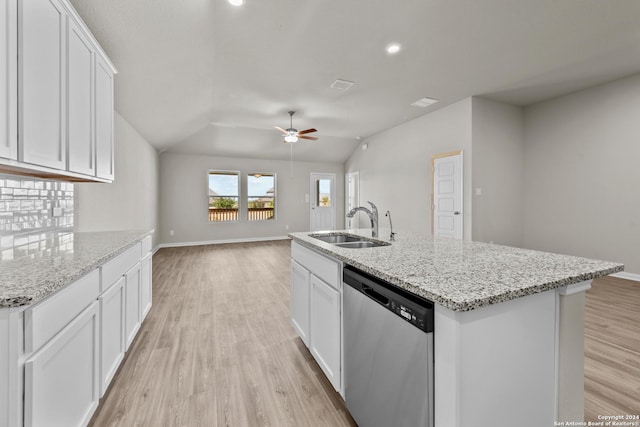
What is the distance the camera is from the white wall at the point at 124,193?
2807 millimetres

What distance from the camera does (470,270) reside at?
1108 mm

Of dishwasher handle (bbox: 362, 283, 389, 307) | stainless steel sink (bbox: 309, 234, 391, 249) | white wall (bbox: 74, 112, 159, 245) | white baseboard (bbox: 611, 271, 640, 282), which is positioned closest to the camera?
dishwasher handle (bbox: 362, 283, 389, 307)

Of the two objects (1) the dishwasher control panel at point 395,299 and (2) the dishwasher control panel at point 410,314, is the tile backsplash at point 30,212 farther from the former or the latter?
(2) the dishwasher control panel at point 410,314

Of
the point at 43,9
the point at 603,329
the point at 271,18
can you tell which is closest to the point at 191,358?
the point at 43,9

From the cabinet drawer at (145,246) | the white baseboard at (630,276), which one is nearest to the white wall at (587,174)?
the white baseboard at (630,276)

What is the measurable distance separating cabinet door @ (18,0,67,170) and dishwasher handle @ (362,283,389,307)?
1669 millimetres

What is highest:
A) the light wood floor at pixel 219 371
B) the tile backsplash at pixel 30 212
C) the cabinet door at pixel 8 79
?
the cabinet door at pixel 8 79

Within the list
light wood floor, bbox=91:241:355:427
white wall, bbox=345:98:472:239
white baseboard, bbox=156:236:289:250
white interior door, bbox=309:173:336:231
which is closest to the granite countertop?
light wood floor, bbox=91:241:355:427

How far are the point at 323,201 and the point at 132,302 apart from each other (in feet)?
23.2

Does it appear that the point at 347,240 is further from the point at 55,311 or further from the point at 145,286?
the point at 145,286

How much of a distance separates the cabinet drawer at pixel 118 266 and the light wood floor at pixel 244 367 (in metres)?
0.67

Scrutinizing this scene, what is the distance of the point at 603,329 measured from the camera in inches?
94.3

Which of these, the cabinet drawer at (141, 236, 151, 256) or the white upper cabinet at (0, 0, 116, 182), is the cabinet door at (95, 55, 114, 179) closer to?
the white upper cabinet at (0, 0, 116, 182)

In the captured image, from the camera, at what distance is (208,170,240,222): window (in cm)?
757
